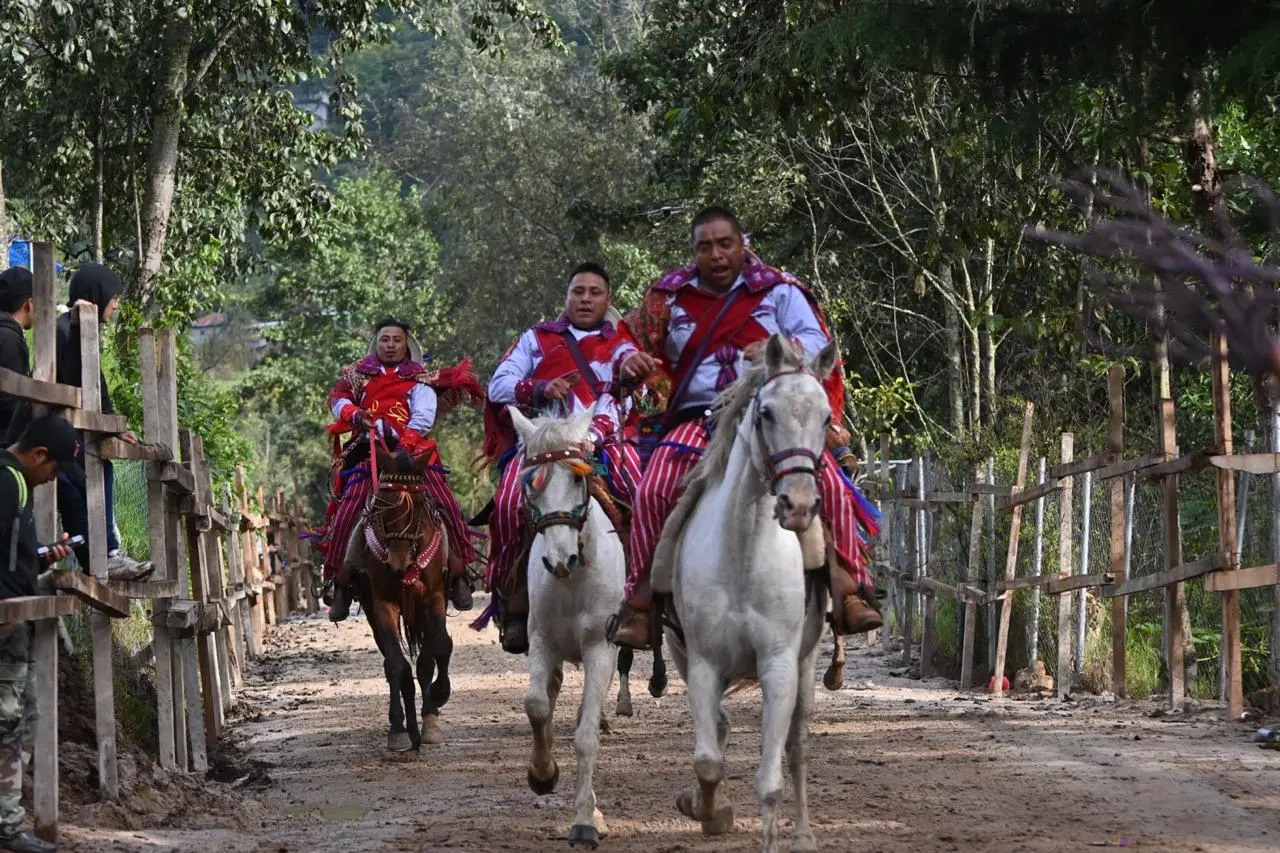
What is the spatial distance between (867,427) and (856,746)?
12.5 meters

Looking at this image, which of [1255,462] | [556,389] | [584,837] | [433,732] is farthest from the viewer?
[433,732]

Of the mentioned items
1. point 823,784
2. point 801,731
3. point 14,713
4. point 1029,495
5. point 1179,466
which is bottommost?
point 823,784

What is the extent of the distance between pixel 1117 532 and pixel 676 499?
6391mm

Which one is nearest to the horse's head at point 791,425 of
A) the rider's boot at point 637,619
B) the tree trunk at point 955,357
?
the rider's boot at point 637,619

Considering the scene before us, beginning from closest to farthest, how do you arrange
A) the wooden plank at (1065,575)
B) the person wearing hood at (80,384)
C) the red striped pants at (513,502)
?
the person wearing hood at (80,384)
the red striped pants at (513,502)
the wooden plank at (1065,575)

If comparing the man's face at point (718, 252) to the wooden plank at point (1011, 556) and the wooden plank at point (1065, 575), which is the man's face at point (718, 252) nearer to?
the wooden plank at point (1065, 575)

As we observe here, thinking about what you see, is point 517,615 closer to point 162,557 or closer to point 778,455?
point 162,557

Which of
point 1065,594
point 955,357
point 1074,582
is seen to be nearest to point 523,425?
point 1074,582

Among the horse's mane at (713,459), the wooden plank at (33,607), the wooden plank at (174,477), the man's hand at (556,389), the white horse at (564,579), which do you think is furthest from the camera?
the wooden plank at (174,477)

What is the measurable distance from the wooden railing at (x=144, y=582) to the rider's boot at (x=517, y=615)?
1802 mm

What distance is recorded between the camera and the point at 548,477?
8.52 metres

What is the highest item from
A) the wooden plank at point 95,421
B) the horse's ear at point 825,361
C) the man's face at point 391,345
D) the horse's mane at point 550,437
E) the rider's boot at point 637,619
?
the man's face at point 391,345

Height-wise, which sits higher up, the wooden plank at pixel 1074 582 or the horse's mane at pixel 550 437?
the horse's mane at pixel 550 437

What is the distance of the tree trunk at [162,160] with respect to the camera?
21.3 metres
